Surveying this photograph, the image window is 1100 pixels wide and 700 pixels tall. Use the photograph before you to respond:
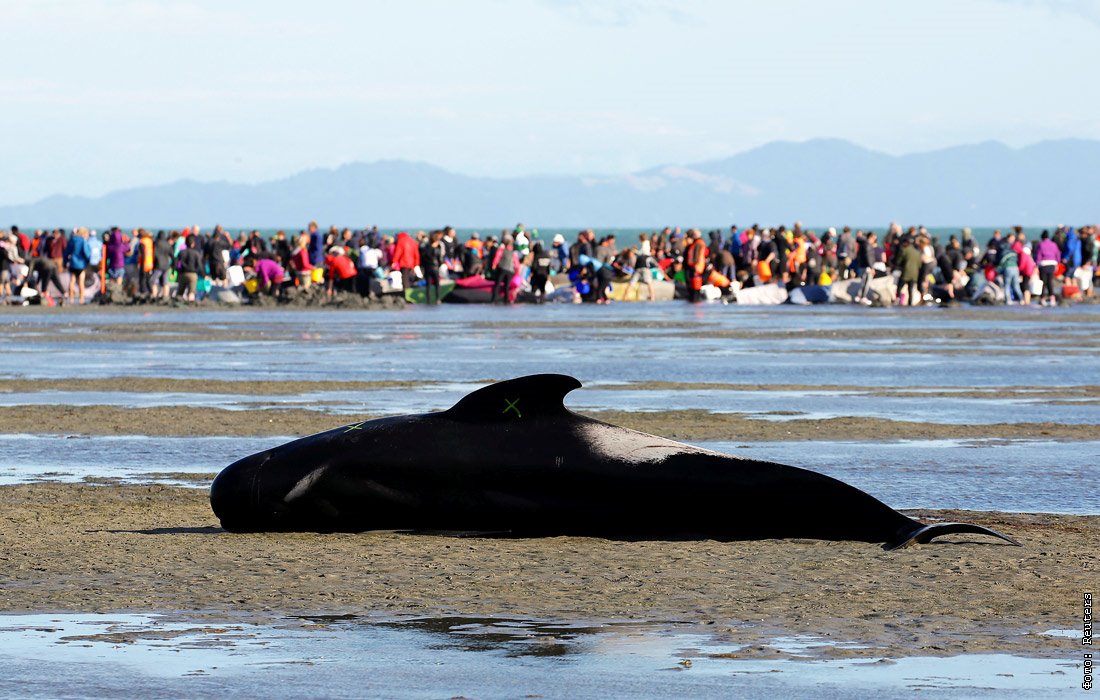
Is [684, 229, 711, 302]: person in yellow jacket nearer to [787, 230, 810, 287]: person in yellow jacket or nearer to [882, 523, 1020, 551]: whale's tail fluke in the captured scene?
[787, 230, 810, 287]: person in yellow jacket

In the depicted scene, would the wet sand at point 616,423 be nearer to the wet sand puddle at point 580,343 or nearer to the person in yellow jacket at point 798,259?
the wet sand puddle at point 580,343

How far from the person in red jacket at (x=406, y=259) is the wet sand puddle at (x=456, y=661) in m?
36.5

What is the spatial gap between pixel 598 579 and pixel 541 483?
111 centimetres

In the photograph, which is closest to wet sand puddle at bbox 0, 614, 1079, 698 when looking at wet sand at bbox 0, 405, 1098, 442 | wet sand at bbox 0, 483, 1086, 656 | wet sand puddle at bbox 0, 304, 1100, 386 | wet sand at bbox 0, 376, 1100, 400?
wet sand at bbox 0, 483, 1086, 656

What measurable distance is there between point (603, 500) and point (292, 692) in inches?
144

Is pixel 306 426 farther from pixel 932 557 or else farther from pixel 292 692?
pixel 292 692

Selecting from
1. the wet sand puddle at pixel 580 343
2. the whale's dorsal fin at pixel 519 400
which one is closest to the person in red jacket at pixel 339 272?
the wet sand puddle at pixel 580 343

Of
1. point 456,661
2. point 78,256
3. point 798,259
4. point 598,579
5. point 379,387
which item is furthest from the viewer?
point 798,259

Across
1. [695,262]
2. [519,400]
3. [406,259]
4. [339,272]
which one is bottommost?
[339,272]

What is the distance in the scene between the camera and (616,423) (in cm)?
1784

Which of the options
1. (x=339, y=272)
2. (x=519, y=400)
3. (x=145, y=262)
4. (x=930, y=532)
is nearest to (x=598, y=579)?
(x=519, y=400)

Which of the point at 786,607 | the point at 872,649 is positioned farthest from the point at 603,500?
the point at 872,649

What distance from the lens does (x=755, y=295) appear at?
1876 inches

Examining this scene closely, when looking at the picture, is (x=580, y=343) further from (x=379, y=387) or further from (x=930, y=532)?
(x=930, y=532)
